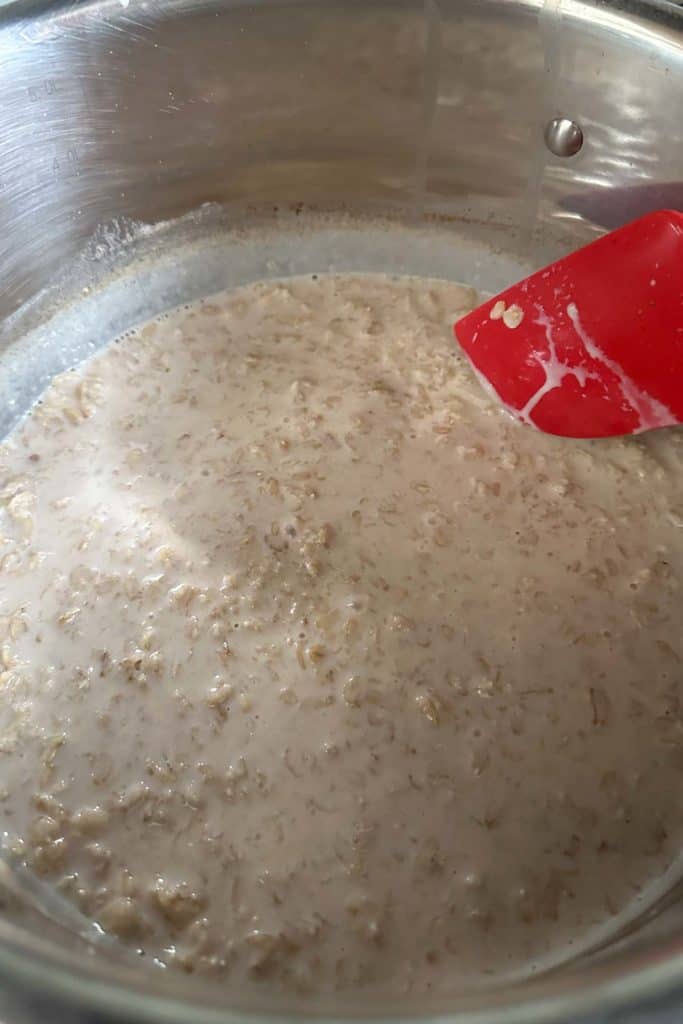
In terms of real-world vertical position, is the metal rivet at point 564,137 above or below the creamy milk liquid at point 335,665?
above

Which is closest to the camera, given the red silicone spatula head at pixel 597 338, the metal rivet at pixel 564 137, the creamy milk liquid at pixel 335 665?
the creamy milk liquid at pixel 335 665

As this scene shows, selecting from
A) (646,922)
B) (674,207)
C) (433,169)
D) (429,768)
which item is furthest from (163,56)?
(646,922)

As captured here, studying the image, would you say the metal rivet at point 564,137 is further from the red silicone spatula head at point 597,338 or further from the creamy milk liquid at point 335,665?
the creamy milk liquid at point 335,665

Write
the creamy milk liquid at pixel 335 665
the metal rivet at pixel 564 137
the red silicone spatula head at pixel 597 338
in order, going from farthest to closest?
the metal rivet at pixel 564 137 → the red silicone spatula head at pixel 597 338 → the creamy milk liquid at pixel 335 665

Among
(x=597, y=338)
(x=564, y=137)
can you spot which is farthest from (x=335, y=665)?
(x=564, y=137)

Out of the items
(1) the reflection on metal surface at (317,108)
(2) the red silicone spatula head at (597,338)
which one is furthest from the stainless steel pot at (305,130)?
(2) the red silicone spatula head at (597,338)

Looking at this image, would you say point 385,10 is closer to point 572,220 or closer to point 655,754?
point 572,220

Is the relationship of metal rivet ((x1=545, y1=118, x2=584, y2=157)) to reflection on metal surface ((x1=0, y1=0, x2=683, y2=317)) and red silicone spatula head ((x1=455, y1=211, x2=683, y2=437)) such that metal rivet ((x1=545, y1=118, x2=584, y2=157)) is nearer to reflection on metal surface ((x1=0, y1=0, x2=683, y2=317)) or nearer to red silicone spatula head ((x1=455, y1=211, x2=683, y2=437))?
reflection on metal surface ((x1=0, y1=0, x2=683, y2=317))
